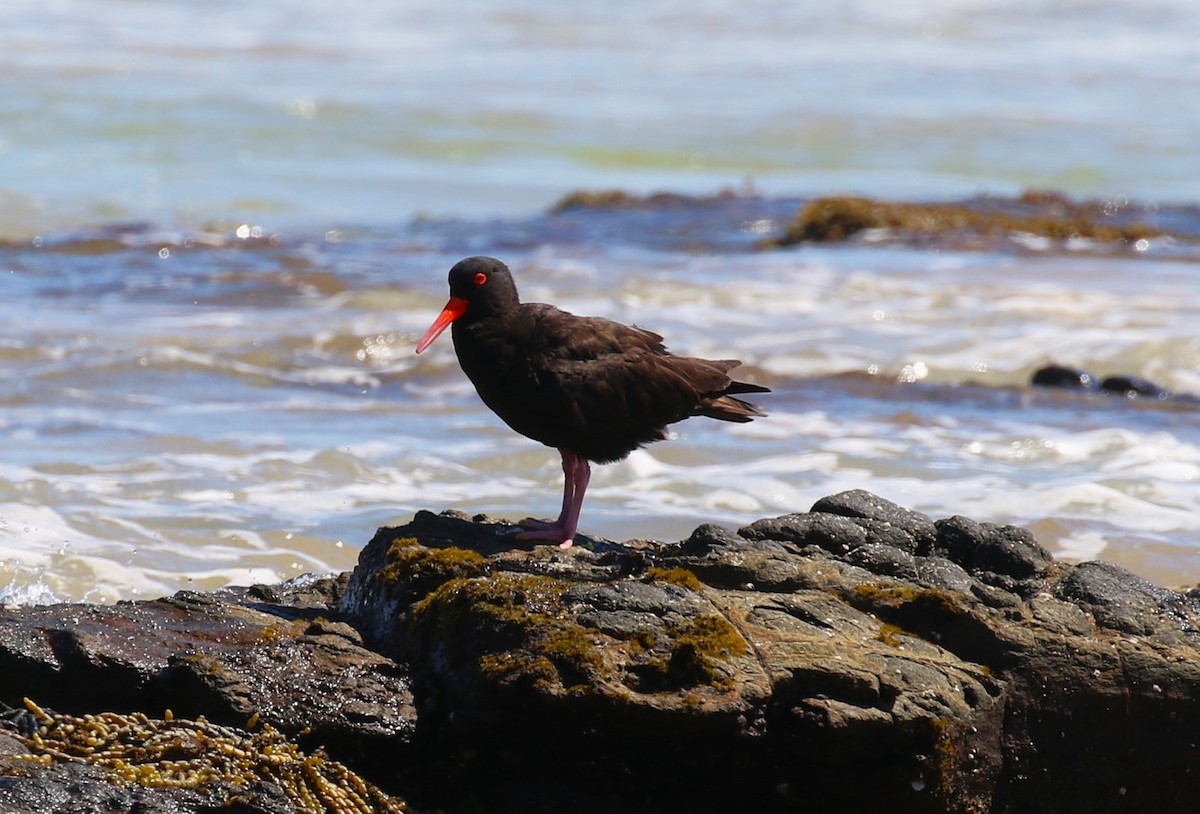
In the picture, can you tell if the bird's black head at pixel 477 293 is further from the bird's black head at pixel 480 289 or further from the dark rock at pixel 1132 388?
the dark rock at pixel 1132 388

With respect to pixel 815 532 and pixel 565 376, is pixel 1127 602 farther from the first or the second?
pixel 565 376

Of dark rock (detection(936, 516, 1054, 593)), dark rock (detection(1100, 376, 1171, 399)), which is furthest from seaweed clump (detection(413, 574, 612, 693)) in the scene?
dark rock (detection(1100, 376, 1171, 399))

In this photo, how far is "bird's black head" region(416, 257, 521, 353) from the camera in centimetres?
529

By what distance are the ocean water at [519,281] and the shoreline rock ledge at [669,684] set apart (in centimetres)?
230

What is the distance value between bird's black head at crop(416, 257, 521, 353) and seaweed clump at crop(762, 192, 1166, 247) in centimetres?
1245

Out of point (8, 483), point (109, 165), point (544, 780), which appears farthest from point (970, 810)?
point (109, 165)

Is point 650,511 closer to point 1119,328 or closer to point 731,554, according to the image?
point 731,554

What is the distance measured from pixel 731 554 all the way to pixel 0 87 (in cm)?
2789

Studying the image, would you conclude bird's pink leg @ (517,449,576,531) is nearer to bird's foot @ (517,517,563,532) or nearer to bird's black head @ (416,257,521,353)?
bird's foot @ (517,517,563,532)

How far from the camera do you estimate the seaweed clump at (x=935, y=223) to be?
17891 mm

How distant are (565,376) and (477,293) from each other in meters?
0.45

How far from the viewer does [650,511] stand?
7.66 m

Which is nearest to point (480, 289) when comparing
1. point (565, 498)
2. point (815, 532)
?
point (565, 498)

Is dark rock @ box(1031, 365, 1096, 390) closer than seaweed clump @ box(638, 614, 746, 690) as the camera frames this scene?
No
